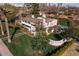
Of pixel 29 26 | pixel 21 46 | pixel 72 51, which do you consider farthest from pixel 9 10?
pixel 72 51

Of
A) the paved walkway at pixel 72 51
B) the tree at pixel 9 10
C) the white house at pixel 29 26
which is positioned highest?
the tree at pixel 9 10

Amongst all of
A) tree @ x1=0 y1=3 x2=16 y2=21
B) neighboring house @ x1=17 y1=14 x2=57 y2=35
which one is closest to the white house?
neighboring house @ x1=17 y1=14 x2=57 y2=35

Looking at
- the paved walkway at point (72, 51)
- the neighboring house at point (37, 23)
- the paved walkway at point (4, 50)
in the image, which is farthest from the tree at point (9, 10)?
the paved walkway at point (72, 51)

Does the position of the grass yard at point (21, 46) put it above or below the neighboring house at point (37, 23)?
below

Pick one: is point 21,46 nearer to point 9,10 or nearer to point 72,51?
point 9,10

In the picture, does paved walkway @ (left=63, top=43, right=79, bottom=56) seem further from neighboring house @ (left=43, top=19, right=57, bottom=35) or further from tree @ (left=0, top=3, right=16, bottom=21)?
tree @ (left=0, top=3, right=16, bottom=21)

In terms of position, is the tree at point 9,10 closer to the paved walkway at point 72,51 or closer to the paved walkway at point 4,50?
the paved walkway at point 4,50

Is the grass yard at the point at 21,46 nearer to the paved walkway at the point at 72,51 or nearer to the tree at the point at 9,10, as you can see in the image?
the tree at the point at 9,10

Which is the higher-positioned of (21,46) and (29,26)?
(29,26)

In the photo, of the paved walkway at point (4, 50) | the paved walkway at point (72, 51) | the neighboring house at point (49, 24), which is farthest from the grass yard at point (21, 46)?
the paved walkway at point (72, 51)
